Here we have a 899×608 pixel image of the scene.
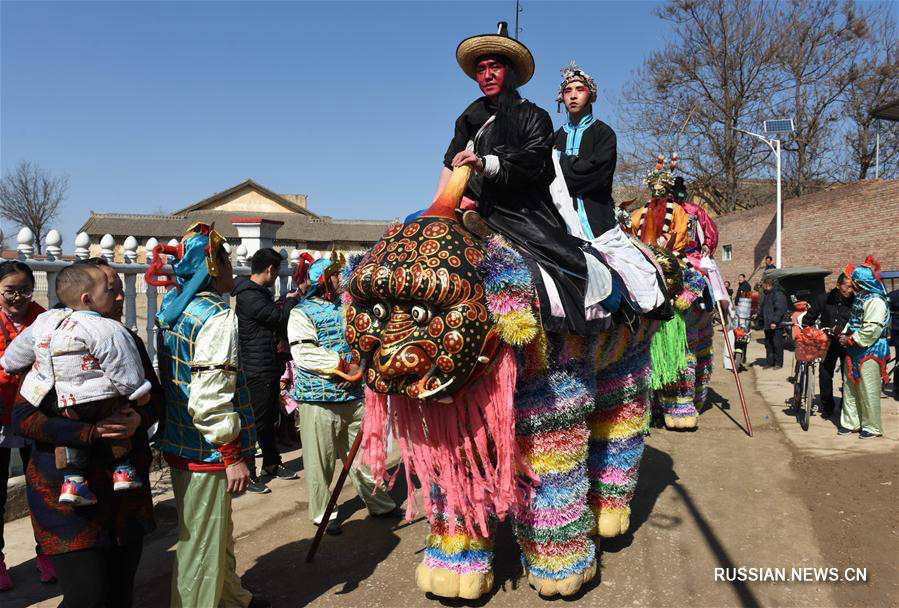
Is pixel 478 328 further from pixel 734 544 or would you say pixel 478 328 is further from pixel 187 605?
pixel 734 544

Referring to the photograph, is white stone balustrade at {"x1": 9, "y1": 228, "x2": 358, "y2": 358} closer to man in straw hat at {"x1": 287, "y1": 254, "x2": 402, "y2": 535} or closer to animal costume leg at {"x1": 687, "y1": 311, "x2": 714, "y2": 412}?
man in straw hat at {"x1": 287, "y1": 254, "x2": 402, "y2": 535}

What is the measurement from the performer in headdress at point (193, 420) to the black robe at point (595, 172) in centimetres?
218

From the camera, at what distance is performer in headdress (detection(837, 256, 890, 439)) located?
6.06 metres

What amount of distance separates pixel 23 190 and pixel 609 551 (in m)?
42.9

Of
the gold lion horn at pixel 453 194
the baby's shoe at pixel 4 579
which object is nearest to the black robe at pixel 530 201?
the gold lion horn at pixel 453 194

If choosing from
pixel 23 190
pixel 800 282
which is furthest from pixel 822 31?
pixel 23 190

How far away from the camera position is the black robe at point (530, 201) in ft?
9.87

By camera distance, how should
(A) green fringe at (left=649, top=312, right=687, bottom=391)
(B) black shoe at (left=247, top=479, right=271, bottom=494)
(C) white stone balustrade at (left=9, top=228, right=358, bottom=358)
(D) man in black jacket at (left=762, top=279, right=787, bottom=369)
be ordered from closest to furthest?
(C) white stone balustrade at (left=9, top=228, right=358, bottom=358)
(B) black shoe at (left=247, top=479, right=271, bottom=494)
(A) green fringe at (left=649, top=312, right=687, bottom=391)
(D) man in black jacket at (left=762, top=279, right=787, bottom=369)

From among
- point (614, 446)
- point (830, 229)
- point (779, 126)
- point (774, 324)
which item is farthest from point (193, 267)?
point (779, 126)

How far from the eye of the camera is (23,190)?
36.4m

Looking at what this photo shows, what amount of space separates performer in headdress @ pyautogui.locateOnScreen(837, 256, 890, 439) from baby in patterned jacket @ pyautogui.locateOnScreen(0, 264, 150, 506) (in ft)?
21.3

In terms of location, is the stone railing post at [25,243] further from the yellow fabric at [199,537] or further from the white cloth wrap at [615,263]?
the white cloth wrap at [615,263]

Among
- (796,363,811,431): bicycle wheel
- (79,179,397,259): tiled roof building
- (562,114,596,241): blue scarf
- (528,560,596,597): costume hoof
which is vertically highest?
(79,179,397,259): tiled roof building

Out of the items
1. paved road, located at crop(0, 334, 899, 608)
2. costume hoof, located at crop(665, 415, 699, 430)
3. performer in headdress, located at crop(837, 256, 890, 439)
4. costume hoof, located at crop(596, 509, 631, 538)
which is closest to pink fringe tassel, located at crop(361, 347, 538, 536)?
paved road, located at crop(0, 334, 899, 608)
